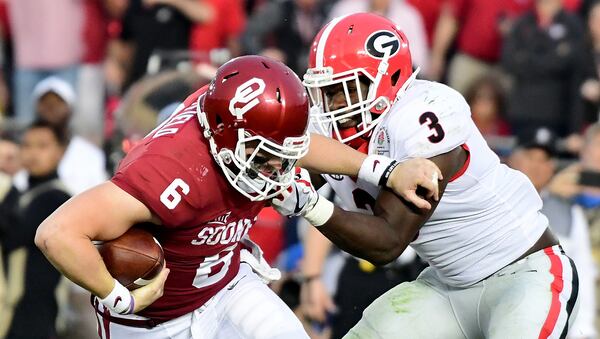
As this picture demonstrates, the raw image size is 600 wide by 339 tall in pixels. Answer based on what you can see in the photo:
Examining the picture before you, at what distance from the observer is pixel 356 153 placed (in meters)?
5.30

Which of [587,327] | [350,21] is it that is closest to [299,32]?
[587,327]

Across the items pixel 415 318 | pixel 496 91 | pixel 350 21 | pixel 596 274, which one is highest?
pixel 350 21

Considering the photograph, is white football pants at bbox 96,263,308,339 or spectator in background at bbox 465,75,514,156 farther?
spectator in background at bbox 465,75,514,156

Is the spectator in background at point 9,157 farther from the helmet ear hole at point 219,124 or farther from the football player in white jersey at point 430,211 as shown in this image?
the helmet ear hole at point 219,124

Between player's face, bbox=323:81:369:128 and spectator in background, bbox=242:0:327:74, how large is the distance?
4.27m

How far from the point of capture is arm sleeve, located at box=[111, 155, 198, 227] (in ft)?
15.8

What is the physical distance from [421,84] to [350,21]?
1.33 ft

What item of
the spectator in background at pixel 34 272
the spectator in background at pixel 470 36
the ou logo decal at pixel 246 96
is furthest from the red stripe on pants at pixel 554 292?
the spectator in background at pixel 470 36

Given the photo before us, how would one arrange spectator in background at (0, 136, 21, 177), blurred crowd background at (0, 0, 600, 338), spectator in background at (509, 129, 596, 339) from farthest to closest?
spectator in background at (0, 136, 21, 177), blurred crowd background at (0, 0, 600, 338), spectator in background at (509, 129, 596, 339)

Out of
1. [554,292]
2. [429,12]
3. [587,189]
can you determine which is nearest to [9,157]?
[429,12]

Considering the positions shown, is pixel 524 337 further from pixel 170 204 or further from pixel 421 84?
pixel 170 204

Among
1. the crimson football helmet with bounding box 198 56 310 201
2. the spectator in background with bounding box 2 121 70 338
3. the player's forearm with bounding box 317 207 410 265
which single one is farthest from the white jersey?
the spectator in background with bounding box 2 121 70 338

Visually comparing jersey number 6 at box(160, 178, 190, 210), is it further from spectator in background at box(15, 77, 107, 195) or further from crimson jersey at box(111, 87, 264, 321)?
spectator in background at box(15, 77, 107, 195)

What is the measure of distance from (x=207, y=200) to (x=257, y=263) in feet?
2.31
